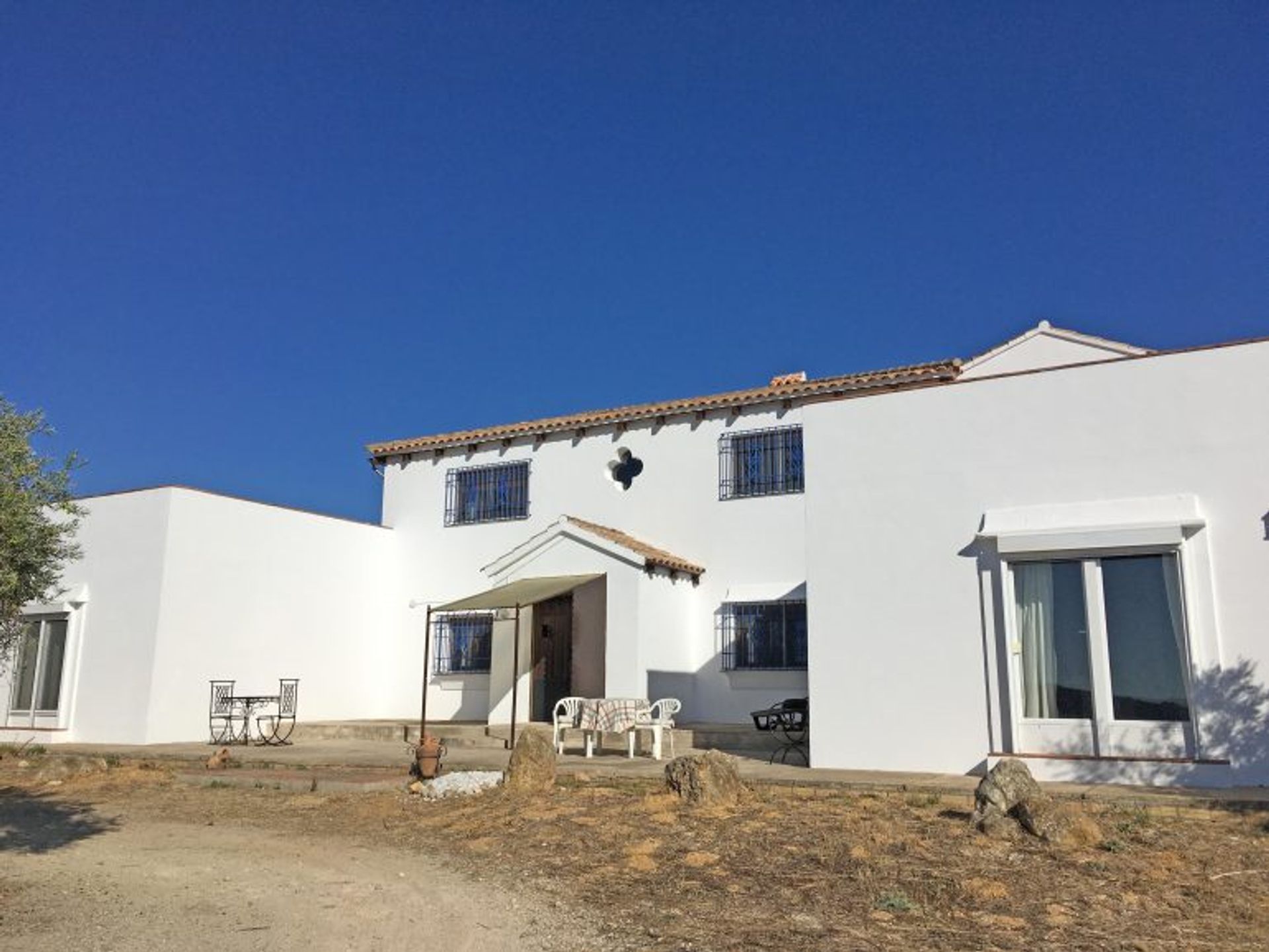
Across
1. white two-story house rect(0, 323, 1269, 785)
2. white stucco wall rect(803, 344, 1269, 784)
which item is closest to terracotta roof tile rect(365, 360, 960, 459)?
white two-story house rect(0, 323, 1269, 785)

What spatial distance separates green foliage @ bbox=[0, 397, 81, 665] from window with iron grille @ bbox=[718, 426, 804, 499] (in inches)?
459

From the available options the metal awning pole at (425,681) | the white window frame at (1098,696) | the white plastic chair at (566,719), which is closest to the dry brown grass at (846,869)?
the white window frame at (1098,696)

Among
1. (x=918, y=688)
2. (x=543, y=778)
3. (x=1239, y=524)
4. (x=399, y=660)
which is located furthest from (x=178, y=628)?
(x=1239, y=524)

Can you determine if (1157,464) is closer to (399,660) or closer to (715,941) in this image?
(715,941)

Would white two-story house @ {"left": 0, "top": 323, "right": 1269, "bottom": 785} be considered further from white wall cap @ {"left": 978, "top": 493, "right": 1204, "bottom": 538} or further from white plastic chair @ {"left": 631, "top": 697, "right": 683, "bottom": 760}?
white plastic chair @ {"left": 631, "top": 697, "right": 683, "bottom": 760}

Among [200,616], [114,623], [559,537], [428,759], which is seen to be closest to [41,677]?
[114,623]

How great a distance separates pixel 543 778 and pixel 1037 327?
14.3 meters

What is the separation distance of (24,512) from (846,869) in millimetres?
7585

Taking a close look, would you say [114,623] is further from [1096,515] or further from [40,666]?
[1096,515]

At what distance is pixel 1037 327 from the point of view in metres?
21.0

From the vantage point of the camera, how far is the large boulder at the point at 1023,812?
8.48 metres

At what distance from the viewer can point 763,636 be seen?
61.8ft

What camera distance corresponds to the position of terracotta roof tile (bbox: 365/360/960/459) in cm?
1867

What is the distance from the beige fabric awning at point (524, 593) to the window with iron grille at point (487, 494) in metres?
3.27
